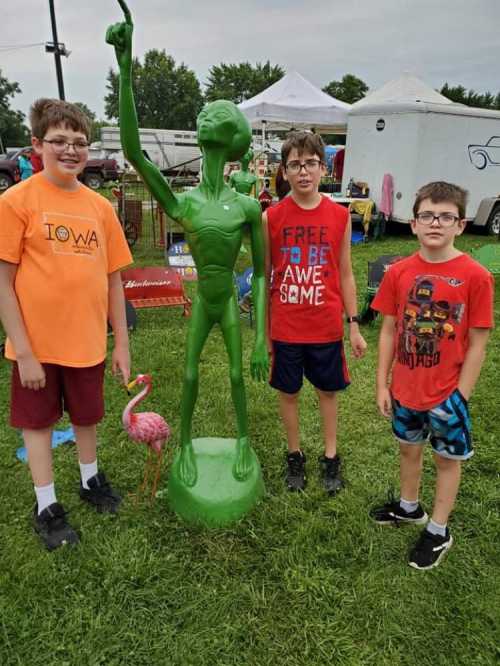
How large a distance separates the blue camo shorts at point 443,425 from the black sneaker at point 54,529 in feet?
5.45

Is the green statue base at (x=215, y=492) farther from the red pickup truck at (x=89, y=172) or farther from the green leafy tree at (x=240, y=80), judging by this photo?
the green leafy tree at (x=240, y=80)

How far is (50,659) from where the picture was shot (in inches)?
74.1

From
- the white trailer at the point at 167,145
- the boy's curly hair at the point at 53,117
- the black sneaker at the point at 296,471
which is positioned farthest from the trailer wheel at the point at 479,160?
the white trailer at the point at 167,145

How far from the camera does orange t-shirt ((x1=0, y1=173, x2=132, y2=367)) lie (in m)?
2.01

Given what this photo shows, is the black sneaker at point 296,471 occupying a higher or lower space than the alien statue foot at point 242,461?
lower

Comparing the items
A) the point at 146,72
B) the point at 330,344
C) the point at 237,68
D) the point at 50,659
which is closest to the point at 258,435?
the point at 330,344

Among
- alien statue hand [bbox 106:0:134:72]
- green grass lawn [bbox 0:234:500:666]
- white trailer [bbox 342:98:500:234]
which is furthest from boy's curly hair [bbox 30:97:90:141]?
white trailer [bbox 342:98:500:234]

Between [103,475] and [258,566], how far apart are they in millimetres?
1013

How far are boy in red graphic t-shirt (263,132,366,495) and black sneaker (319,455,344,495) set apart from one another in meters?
0.05

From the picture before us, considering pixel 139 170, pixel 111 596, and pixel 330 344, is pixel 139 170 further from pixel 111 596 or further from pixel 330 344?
pixel 111 596

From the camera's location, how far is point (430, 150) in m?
9.73

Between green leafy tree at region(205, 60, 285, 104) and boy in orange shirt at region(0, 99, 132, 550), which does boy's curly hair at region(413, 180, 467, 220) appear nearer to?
boy in orange shirt at region(0, 99, 132, 550)

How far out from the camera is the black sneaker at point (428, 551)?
2.31m

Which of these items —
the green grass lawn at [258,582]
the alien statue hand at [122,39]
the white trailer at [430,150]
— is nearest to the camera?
the alien statue hand at [122,39]
